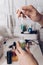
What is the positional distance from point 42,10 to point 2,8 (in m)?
0.51

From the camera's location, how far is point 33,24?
1858 mm

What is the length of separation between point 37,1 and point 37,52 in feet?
2.64

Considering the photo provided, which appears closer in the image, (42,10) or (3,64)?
(3,64)

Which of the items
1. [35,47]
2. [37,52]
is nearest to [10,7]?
[35,47]

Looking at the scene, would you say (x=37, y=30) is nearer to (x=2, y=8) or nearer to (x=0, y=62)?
(x=2, y=8)

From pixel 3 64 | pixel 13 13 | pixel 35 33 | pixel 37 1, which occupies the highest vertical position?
pixel 37 1

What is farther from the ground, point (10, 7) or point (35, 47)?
point (10, 7)

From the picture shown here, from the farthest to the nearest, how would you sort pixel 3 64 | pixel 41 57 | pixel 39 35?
pixel 39 35
pixel 41 57
pixel 3 64

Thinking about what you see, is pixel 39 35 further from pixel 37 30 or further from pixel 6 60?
pixel 6 60

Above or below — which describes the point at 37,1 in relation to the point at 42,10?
above

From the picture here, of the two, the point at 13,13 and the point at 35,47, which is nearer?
the point at 35,47

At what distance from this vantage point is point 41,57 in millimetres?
1131

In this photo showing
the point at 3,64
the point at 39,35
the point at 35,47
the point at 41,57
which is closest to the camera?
the point at 3,64

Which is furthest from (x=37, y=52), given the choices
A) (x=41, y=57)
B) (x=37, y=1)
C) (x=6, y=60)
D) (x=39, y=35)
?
(x=37, y=1)
